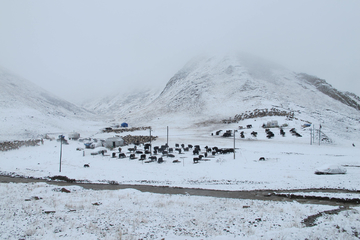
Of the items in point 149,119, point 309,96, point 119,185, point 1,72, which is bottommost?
point 119,185

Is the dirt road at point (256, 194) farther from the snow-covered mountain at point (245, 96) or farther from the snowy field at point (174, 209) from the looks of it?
the snow-covered mountain at point (245, 96)

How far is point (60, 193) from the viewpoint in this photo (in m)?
17.5

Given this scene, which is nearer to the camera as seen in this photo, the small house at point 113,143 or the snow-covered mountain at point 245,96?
the small house at point 113,143

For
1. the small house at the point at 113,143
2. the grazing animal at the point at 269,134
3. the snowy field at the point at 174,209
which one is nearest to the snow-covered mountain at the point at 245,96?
the grazing animal at the point at 269,134

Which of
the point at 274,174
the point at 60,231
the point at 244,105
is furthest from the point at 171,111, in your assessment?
the point at 60,231

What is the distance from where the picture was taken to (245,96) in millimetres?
107625

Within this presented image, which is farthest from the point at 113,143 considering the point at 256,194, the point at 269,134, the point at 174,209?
the point at 174,209

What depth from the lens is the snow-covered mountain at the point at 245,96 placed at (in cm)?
9438

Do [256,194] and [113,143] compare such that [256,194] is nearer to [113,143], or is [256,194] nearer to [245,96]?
[113,143]

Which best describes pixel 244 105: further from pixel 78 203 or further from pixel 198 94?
pixel 78 203

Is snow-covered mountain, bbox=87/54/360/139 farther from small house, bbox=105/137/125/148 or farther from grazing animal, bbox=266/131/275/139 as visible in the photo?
small house, bbox=105/137/125/148

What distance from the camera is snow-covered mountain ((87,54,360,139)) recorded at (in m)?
94.4

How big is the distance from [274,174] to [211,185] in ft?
28.1

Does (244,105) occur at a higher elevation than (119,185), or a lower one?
higher
